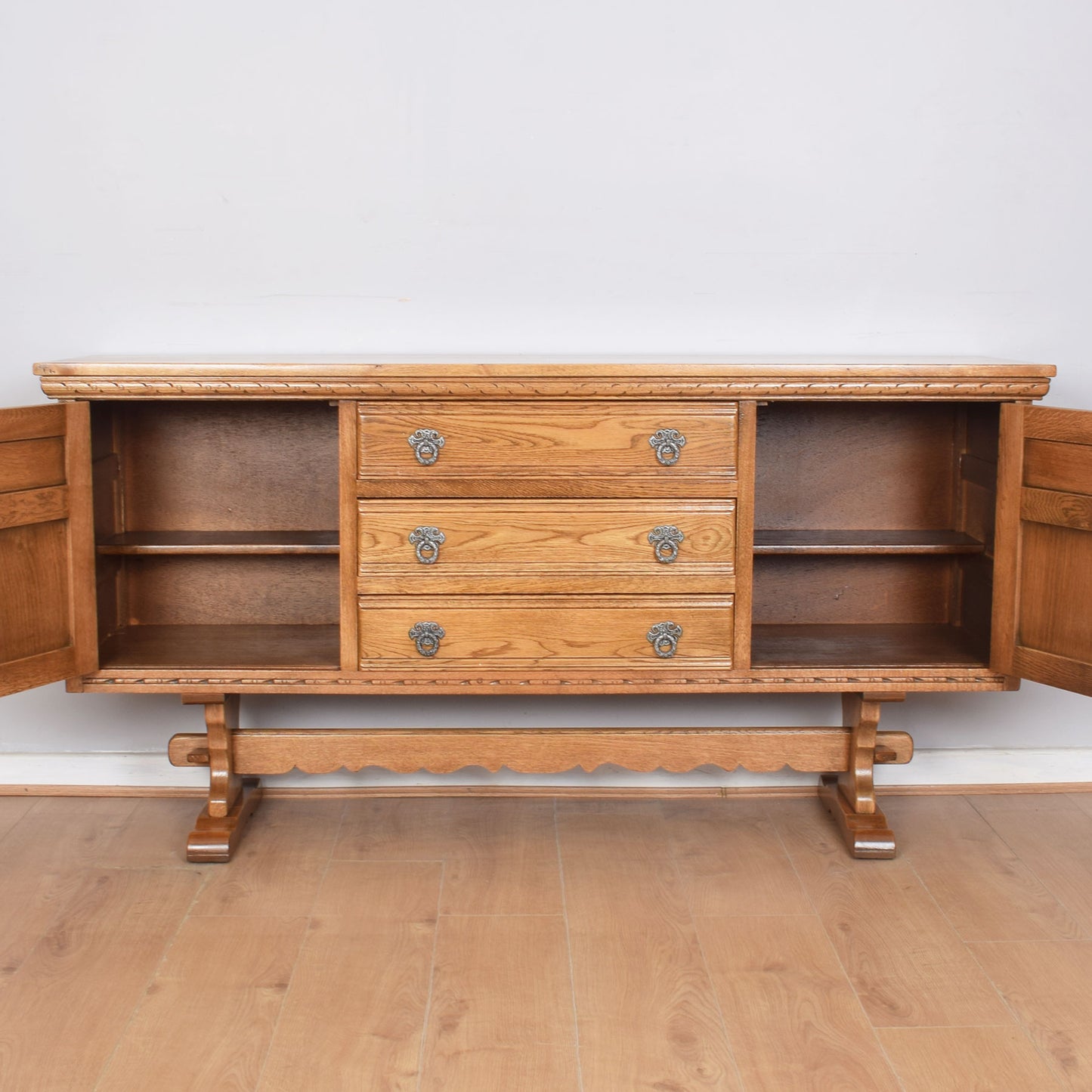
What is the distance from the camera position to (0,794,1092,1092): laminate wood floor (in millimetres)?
2115

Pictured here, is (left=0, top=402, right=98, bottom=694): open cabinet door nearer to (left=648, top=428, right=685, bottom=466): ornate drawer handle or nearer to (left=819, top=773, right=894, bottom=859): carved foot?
(left=648, top=428, right=685, bottom=466): ornate drawer handle

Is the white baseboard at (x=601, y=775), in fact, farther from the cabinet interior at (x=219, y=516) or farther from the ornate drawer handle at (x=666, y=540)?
the ornate drawer handle at (x=666, y=540)

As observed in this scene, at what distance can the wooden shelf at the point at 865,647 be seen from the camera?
283cm

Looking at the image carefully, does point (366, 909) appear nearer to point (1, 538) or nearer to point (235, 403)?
point (1, 538)

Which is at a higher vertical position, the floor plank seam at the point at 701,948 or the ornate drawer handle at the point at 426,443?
the ornate drawer handle at the point at 426,443

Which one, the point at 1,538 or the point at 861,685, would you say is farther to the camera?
the point at 861,685

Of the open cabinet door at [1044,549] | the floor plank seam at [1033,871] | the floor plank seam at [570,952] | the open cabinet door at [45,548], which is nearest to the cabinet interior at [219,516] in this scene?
the open cabinet door at [45,548]

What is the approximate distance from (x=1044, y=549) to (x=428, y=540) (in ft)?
4.47

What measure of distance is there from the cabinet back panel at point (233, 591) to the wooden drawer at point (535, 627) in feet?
1.68

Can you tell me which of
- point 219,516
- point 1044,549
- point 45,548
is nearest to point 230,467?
point 219,516

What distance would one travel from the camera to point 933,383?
8.74 ft
